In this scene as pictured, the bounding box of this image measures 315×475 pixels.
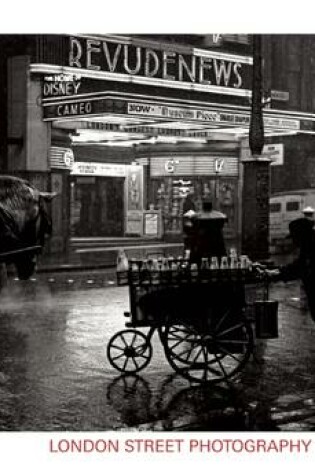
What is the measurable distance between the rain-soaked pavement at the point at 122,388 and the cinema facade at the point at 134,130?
7.92 m

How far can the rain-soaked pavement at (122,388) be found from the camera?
7.36 m

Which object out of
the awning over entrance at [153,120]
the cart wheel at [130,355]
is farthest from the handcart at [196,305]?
the awning over entrance at [153,120]

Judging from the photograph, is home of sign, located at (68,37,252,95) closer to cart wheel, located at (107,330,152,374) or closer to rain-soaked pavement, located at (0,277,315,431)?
rain-soaked pavement, located at (0,277,315,431)

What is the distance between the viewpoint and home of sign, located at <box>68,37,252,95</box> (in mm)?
21516

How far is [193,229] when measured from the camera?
1027 centimetres

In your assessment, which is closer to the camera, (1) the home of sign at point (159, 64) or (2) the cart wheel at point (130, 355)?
(2) the cart wheel at point (130, 355)

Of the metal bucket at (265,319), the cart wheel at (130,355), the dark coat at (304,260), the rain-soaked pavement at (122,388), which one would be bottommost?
the rain-soaked pavement at (122,388)

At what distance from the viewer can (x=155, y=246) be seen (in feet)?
86.9

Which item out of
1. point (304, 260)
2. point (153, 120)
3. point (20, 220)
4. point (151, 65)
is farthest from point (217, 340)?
point (153, 120)

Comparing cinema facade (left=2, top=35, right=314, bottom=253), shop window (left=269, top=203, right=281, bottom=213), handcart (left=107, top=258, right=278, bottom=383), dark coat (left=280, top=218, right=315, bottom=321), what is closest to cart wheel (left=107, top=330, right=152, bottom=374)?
handcart (left=107, top=258, right=278, bottom=383)

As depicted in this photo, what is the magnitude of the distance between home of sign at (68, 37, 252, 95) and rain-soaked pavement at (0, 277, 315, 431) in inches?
420

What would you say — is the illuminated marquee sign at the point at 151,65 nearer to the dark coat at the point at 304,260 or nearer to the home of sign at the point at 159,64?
the home of sign at the point at 159,64
